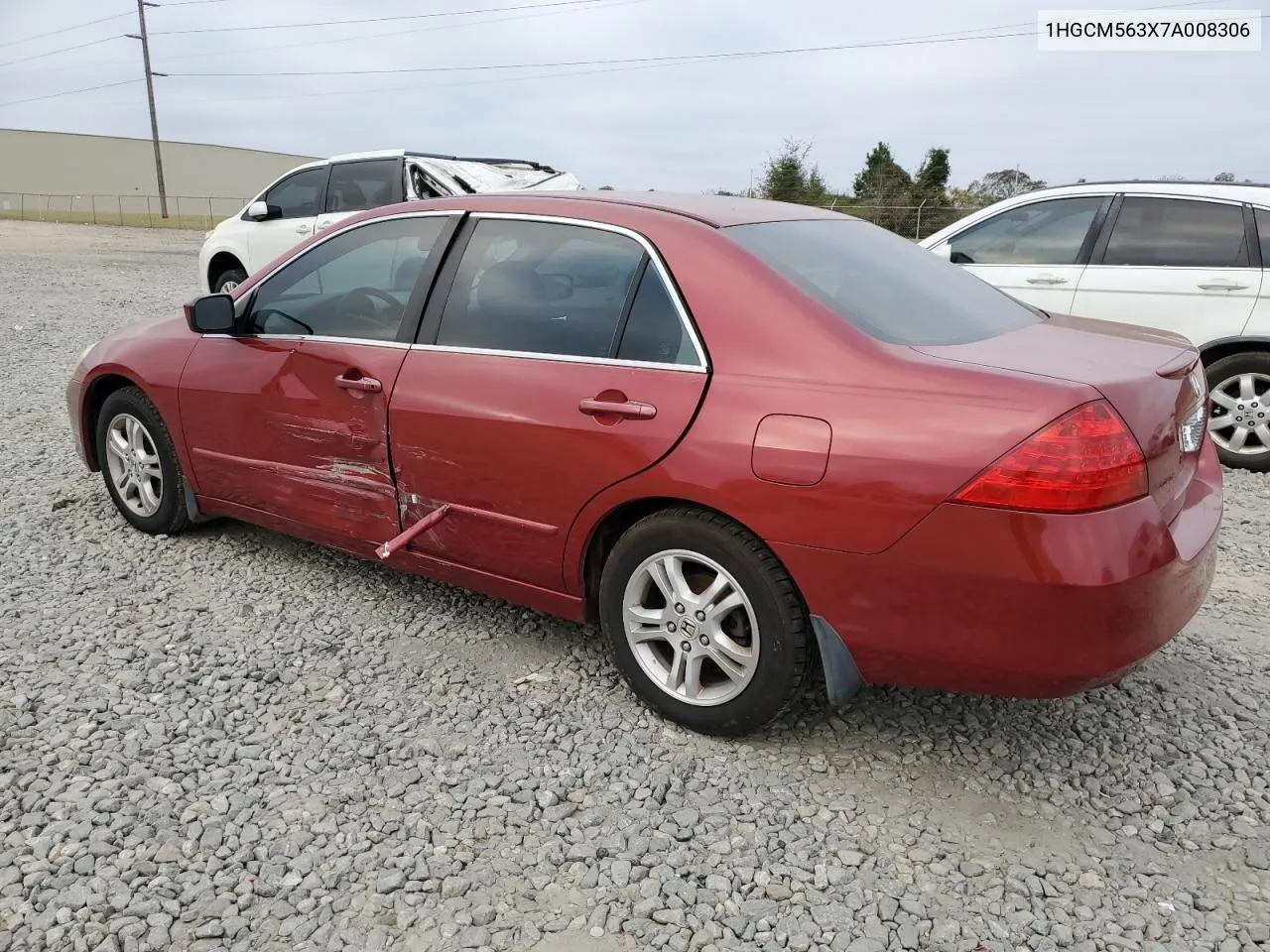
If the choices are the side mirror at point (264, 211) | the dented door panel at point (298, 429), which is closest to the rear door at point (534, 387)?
the dented door panel at point (298, 429)

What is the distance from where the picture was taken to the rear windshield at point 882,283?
2.81 metres

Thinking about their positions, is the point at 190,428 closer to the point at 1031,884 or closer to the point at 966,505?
the point at 966,505

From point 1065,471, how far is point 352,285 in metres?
2.71

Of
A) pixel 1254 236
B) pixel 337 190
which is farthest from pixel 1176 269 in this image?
pixel 337 190

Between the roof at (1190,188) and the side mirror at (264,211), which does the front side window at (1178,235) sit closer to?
the roof at (1190,188)

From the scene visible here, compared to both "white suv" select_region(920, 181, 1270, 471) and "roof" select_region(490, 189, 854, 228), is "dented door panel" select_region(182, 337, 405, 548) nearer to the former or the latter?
"roof" select_region(490, 189, 854, 228)

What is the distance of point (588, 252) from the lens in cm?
317

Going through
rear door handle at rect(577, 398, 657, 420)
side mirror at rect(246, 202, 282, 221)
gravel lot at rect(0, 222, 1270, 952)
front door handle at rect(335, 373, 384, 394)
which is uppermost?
side mirror at rect(246, 202, 282, 221)

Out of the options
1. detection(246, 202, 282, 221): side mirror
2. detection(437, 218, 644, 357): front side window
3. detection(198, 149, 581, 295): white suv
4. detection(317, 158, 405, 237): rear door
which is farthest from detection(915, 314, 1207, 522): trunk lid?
detection(246, 202, 282, 221): side mirror

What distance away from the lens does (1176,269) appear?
6.15 metres

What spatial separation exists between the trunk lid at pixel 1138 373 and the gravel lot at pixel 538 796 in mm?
877

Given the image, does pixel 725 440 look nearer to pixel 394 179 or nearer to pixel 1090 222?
pixel 1090 222

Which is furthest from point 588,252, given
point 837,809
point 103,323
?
point 103,323

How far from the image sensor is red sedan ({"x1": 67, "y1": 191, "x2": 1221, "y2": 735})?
237 cm
